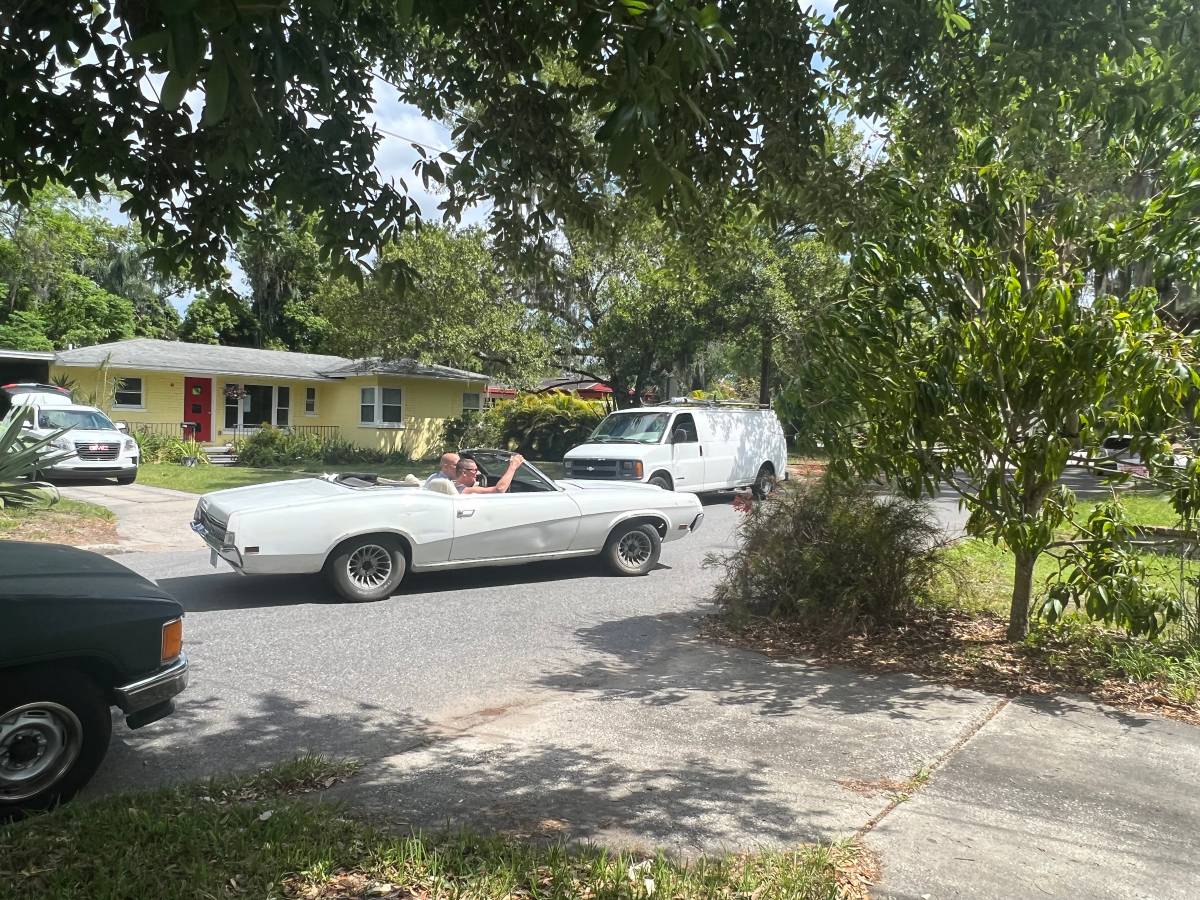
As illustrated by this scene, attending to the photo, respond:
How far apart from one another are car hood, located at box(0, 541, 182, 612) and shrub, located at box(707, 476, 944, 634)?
4.75 meters

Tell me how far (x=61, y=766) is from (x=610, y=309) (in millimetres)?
21948

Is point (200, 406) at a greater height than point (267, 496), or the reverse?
point (200, 406)

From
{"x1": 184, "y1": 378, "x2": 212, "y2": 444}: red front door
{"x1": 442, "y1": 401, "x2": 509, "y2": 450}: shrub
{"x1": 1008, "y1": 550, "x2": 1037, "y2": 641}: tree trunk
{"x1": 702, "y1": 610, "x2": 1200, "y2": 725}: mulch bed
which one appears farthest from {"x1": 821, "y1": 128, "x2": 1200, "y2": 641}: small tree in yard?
{"x1": 184, "y1": 378, "x2": 212, "y2": 444}: red front door

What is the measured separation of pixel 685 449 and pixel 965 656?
10.6 meters

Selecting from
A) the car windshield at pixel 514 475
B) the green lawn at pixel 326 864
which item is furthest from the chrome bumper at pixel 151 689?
the car windshield at pixel 514 475

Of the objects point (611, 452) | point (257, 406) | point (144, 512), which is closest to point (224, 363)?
point (257, 406)

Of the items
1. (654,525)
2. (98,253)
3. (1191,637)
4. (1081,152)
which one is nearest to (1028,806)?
(1191,637)

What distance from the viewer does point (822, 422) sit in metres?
6.64

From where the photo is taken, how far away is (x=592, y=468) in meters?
16.7

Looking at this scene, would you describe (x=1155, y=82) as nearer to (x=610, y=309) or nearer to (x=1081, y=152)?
(x=1081, y=152)

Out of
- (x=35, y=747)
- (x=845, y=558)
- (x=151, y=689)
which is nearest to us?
(x=35, y=747)

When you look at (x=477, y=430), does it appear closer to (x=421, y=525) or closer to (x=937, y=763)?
(x=421, y=525)

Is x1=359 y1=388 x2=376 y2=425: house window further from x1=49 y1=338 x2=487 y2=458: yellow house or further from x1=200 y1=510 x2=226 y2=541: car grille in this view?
x1=200 y1=510 x2=226 y2=541: car grille

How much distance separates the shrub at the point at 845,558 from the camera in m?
7.40
